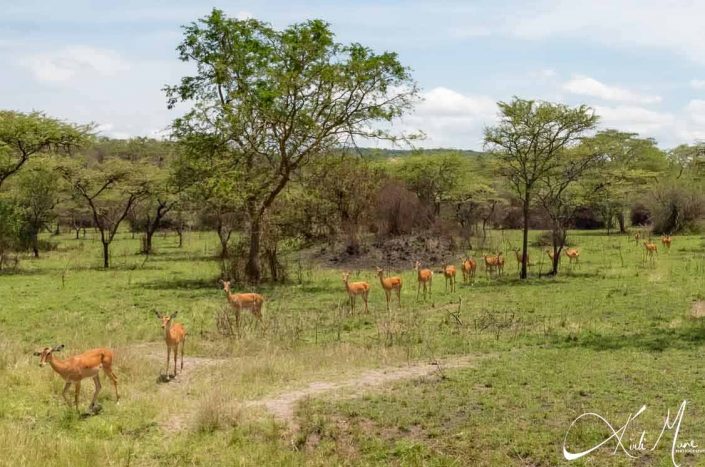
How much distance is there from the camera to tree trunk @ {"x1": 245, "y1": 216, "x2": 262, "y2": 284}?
2581cm

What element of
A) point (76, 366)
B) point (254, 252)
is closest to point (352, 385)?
point (76, 366)

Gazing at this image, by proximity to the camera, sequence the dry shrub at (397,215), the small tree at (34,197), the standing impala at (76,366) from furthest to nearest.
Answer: the small tree at (34,197), the dry shrub at (397,215), the standing impala at (76,366)

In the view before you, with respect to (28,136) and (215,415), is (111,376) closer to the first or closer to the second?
(215,415)

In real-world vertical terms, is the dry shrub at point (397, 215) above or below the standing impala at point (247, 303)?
above

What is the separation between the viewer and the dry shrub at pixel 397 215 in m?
37.8

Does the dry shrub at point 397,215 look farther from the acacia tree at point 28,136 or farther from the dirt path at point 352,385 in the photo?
the dirt path at point 352,385

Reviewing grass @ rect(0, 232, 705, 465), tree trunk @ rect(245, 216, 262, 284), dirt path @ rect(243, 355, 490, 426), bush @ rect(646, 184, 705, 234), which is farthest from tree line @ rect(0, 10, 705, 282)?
bush @ rect(646, 184, 705, 234)

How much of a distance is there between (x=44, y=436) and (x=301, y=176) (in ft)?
68.6

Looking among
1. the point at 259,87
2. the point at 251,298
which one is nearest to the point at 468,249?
the point at 259,87

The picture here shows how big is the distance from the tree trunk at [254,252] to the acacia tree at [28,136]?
12.8 m

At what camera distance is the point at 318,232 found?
35812 millimetres

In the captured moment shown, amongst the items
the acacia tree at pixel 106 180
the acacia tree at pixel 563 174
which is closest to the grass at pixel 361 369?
the acacia tree at pixel 563 174

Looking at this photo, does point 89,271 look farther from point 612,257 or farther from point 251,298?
point 612,257

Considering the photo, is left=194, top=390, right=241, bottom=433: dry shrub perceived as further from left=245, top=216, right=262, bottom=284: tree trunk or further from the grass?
left=245, top=216, right=262, bottom=284: tree trunk
